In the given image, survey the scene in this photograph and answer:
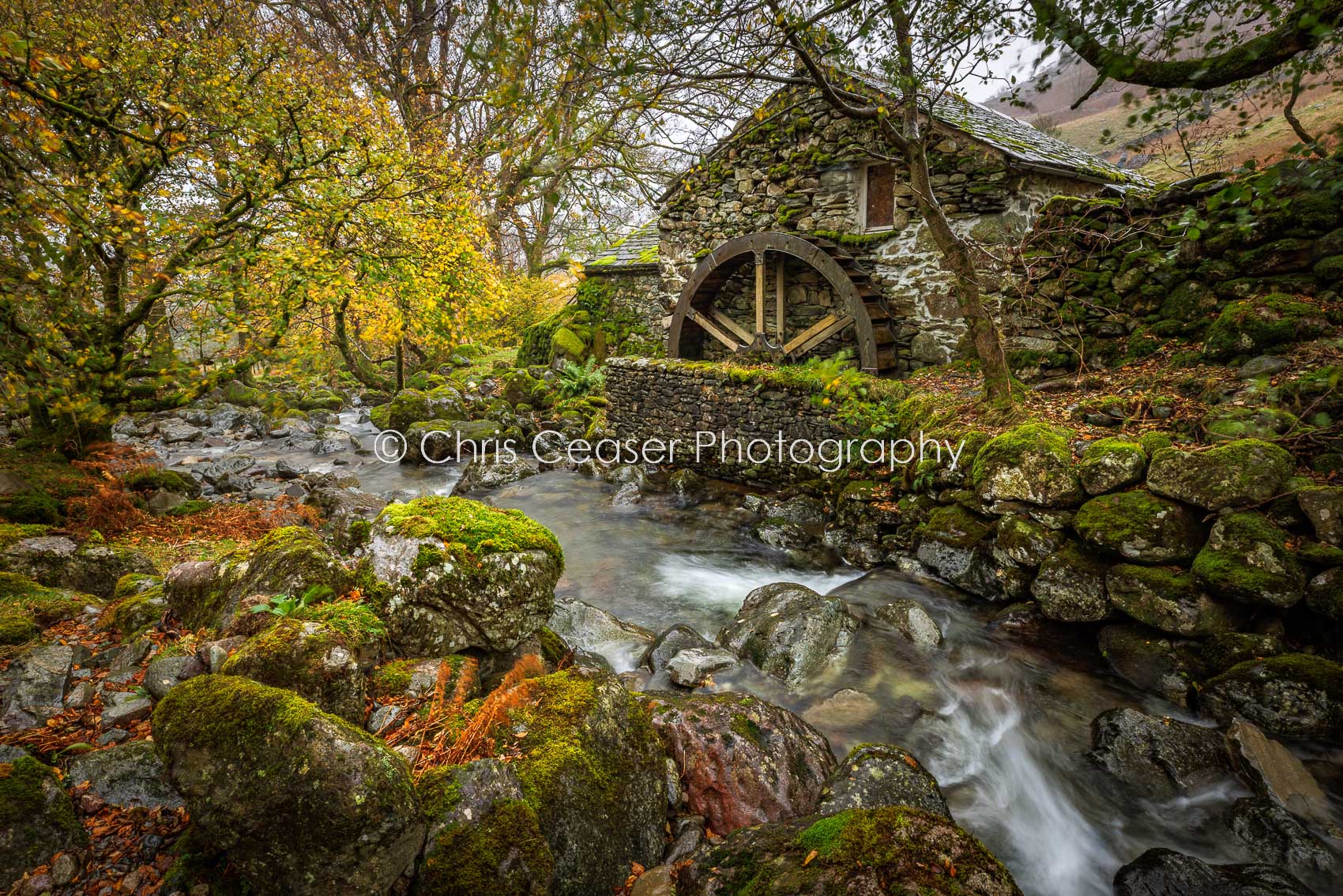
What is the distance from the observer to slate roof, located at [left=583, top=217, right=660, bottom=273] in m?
13.1

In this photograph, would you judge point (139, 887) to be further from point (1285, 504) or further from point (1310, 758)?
point (1285, 504)

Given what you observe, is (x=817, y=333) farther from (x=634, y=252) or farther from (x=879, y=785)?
(x=879, y=785)

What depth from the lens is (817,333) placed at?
9266 millimetres

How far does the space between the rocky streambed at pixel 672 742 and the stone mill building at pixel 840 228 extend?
14.6ft

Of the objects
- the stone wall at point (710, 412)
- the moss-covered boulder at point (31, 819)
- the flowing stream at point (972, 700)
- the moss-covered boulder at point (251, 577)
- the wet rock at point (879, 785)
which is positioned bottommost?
the flowing stream at point (972, 700)

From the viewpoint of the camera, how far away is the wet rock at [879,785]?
90.2 inches

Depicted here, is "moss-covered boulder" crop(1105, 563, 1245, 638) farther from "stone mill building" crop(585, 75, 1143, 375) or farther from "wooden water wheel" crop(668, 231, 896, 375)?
"wooden water wheel" crop(668, 231, 896, 375)

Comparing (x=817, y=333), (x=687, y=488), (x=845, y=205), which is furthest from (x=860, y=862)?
(x=845, y=205)

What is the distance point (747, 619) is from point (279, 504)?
18.8ft

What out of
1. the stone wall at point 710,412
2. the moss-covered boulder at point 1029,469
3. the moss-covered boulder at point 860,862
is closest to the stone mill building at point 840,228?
the stone wall at point 710,412

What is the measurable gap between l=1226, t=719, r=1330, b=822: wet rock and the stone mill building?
4714 mm

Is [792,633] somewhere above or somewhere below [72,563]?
below

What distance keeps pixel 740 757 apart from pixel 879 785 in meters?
0.68

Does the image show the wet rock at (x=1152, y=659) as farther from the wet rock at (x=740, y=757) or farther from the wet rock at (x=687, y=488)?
the wet rock at (x=687, y=488)
